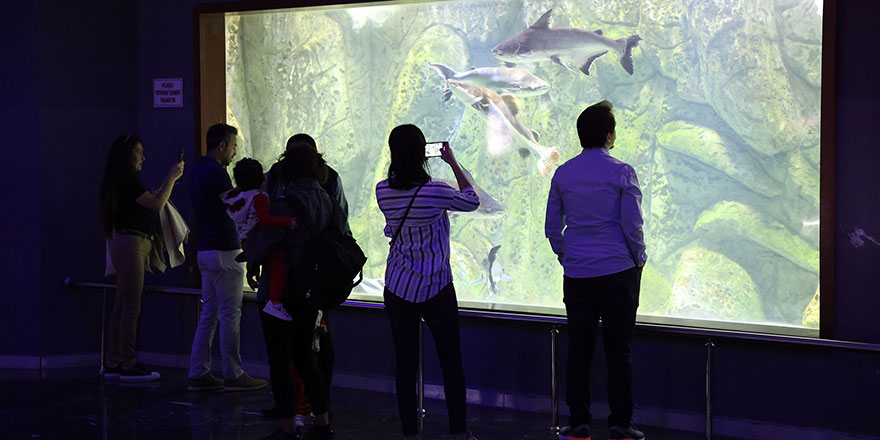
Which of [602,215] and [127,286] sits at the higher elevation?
[602,215]

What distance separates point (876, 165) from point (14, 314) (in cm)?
595

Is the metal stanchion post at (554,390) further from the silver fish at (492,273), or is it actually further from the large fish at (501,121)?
the large fish at (501,121)

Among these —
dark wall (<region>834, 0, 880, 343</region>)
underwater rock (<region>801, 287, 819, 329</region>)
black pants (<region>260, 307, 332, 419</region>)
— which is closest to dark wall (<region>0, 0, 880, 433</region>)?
black pants (<region>260, 307, 332, 419</region>)

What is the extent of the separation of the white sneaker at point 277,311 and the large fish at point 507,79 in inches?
87.0

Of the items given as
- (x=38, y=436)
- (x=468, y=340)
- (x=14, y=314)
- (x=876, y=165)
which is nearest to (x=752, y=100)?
(x=876, y=165)

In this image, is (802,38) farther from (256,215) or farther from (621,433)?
→ (256,215)

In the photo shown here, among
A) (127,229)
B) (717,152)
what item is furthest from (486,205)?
(127,229)

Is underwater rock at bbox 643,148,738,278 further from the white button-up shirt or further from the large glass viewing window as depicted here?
the white button-up shirt

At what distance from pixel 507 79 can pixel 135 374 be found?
128 inches

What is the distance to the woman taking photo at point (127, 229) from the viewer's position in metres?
6.38

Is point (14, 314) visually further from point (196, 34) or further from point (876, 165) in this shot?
point (876, 165)

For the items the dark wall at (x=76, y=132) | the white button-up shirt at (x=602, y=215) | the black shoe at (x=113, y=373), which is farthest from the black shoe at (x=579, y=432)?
the dark wall at (x=76, y=132)

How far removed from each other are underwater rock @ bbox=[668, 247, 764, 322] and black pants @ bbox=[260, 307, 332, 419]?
216 centimetres

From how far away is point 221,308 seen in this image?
19.9ft
